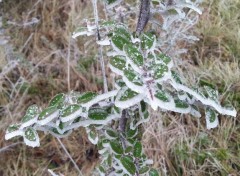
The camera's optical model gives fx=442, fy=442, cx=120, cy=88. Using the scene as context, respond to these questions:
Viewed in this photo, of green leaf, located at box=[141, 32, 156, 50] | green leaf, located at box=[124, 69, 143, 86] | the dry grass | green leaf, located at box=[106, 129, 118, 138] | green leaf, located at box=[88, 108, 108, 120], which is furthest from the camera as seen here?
the dry grass

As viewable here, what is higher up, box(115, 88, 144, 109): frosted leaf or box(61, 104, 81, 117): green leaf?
box(115, 88, 144, 109): frosted leaf

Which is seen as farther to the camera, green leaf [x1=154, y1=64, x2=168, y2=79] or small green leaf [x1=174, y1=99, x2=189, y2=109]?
small green leaf [x1=174, y1=99, x2=189, y2=109]

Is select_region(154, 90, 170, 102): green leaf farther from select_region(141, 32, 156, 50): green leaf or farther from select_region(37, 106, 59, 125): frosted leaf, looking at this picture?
select_region(37, 106, 59, 125): frosted leaf

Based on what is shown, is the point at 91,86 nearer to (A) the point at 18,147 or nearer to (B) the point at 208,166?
(A) the point at 18,147

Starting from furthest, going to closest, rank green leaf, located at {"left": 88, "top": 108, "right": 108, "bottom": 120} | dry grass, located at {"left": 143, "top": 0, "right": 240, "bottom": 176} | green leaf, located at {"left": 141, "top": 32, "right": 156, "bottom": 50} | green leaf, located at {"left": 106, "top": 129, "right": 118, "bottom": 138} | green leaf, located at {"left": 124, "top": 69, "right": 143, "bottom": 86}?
dry grass, located at {"left": 143, "top": 0, "right": 240, "bottom": 176} < green leaf, located at {"left": 106, "top": 129, "right": 118, "bottom": 138} < green leaf, located at {"left": 88, "top": 108, "right": 108, "bottom": 120} < green leaf, located at {"left": 141, "top": 32, "right": 156, "bottom": 50} < green leaf, located at {"left": 124, "top": 69, "right": 143, "bottom": 86}

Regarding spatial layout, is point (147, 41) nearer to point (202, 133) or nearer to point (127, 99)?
point (127, 99)

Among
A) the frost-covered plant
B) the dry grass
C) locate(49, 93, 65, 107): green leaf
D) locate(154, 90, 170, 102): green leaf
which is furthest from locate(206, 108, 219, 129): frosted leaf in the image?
the dry grass

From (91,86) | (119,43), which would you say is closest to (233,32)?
(91,86)
